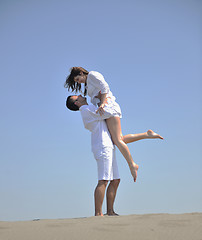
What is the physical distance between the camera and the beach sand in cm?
257

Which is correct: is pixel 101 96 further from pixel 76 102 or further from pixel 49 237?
pixel 49 237

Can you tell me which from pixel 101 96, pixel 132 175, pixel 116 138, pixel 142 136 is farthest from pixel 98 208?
pixel 101 96

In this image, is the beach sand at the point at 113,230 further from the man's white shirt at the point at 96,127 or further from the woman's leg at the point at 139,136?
the woman's leg at the point at 139,136

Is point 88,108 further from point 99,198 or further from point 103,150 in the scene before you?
point 99,198

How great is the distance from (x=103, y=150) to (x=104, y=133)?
315mm

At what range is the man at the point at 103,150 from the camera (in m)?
4.80

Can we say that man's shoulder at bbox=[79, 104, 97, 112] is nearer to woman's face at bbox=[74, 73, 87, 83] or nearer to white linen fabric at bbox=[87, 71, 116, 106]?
white linen fabric at bbox=[87, 71, 116, 106]

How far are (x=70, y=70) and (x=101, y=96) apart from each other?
936mm

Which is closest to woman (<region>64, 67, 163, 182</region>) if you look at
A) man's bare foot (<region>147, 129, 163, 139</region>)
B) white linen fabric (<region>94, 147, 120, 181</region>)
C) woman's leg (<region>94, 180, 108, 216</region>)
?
man's bare foot (<region>147, 129, 163, 139</region>)

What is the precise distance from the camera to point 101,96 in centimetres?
530

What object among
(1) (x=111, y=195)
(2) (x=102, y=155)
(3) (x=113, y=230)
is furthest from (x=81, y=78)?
(3) (x=113, y=230)

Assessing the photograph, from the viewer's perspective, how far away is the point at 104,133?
16.7ft

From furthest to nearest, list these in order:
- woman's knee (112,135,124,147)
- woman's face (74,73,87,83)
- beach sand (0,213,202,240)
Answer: woman's face (74,73,87,83), woman's knee (112,135,124,147), beach sand (0,213,202,240)

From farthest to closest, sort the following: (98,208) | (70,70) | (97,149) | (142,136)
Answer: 1. (70,70)
2. (142,136)
3. (97,149)
4. (98,208)
